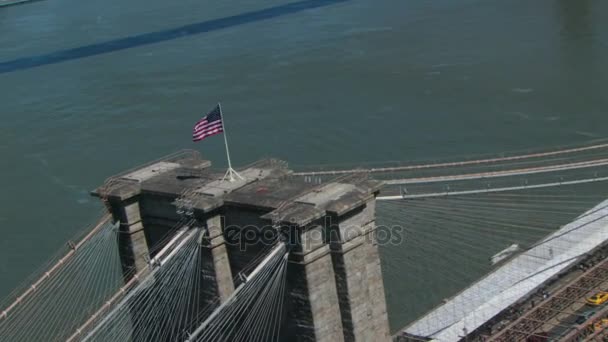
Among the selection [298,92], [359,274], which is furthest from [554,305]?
[298,92]

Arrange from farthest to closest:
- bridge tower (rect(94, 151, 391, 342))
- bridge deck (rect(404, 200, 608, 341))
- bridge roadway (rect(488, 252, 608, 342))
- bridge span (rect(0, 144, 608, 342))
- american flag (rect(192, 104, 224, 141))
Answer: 1. bridge deck (rect(404, 200, 608, 341))
2. bridge roadway (rect(488, 252, 608, 342))
3. american flag (rect(192, 104, 224, 141))
4. bridge span (rect(0, 144, 608, 342))
5. bridge tower (rect(94, 151, 391, 342))

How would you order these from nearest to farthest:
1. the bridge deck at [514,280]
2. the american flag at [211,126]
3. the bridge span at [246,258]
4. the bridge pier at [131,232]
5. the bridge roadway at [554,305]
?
the bridge span at [246,258]
the bridge pier at [131,232]
the american flag at [211,126]
the bridge roadway at [554,305]
the bridge deck at [514,280]

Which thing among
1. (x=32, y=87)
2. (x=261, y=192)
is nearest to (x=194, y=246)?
(x=261, y=192)

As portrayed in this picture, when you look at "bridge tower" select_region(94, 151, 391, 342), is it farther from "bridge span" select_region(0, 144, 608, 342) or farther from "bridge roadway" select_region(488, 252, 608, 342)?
"bridge roadway" select_region(488, 252, 608, 342)

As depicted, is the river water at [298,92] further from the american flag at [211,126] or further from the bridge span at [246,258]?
the american flag at [211,126]

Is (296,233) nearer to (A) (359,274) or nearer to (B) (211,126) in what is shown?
(A) (359,274)

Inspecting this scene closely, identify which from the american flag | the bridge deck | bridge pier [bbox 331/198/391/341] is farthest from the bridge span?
the american flag

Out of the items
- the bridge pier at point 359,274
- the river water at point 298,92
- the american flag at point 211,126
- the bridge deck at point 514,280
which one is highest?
the american flag at point 211,126

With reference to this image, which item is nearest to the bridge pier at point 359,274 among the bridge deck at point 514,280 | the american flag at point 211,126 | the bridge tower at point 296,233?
the bridge tower at point 296,233
